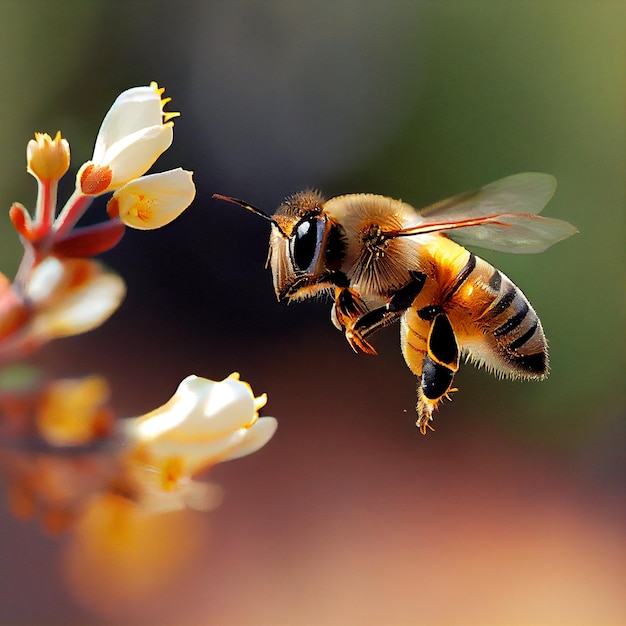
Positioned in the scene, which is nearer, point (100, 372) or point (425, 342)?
point (425, 342)

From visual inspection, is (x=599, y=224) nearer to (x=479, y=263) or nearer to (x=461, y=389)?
(x=461, y=389)

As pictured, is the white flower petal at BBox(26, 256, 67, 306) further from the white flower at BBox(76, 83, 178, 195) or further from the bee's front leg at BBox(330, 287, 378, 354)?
the bee's front leg at BBox(330, 287, 378, 354)

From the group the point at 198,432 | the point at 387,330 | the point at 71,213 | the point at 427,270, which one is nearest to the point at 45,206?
the point at 71,213

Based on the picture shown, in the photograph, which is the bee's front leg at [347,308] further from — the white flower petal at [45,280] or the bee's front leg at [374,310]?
the white flower petal at [45,280]

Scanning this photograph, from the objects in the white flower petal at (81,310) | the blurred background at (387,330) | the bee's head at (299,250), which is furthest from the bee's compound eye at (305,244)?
the blurred background at (387,330)

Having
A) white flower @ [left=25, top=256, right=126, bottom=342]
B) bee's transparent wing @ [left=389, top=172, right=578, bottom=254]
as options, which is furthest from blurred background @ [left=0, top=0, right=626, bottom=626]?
white flower @ [left=25, top=256, right=126, bottom=342]

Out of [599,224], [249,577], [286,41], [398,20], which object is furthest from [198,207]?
[599,224]
